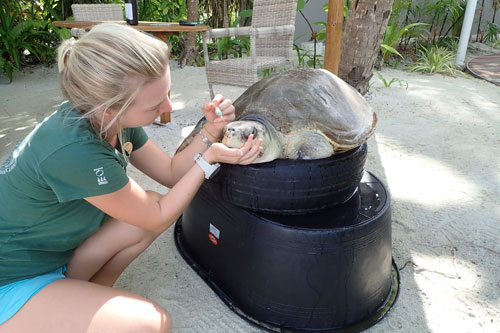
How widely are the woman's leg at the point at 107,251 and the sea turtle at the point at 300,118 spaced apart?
488 millimetres

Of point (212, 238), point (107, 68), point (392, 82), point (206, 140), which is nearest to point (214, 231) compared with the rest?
point (212, 238)

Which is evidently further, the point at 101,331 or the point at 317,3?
the point at 317,3

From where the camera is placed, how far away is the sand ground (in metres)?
1.41

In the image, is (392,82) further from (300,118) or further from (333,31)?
(300,118)

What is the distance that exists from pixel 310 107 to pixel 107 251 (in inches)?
33.9

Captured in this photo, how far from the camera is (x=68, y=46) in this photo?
1.02 m

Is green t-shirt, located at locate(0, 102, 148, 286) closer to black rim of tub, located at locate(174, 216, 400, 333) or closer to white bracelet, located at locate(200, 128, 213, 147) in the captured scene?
white bracelet, located at locate(200, 128, 213, 147)

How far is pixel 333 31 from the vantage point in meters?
2.58

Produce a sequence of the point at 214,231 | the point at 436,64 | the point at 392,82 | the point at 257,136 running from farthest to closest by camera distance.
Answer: the point at 436,64 < the point at 392,82 < the point at 214,231 < the point at 257,136

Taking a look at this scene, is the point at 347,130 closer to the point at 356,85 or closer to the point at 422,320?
the point at 422,320

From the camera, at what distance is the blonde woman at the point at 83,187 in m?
0.96

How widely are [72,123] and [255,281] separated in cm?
76

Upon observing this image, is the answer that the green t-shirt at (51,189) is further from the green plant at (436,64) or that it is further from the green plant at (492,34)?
the green plant at (492,34)

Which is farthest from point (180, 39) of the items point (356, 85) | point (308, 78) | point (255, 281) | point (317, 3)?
point (255, 281)
